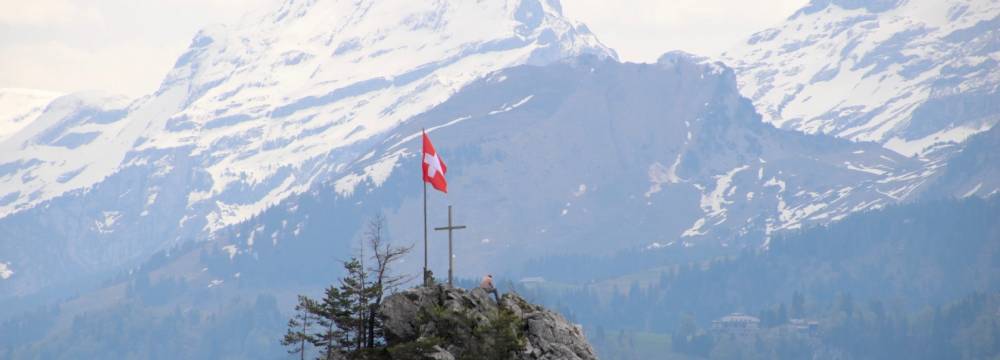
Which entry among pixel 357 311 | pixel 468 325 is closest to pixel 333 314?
pixel 357 311

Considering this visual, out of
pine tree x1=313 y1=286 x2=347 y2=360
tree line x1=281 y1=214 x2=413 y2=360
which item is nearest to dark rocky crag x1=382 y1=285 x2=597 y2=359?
tree line x1=281 y1=214 x2=413 y2=360

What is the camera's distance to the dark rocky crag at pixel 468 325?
8412cm

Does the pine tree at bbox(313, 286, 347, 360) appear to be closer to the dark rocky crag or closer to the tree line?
the tree line

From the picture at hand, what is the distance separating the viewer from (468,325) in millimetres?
85062

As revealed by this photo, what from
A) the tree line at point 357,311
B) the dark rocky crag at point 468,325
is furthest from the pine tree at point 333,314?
the dark rocky crag at point 468,325

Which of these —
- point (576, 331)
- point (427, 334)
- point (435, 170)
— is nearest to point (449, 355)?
point (427, 334)

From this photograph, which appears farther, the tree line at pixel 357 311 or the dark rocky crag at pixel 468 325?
the tree line at pixel 357 311

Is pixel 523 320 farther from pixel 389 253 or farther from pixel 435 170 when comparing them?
pixel 435 170

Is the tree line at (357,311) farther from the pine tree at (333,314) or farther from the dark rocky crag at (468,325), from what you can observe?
the dark rocky crag at (468,325)

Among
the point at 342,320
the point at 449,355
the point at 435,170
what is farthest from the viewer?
the point at 435,170

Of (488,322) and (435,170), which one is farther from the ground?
(435,170)

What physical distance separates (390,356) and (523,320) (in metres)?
6.02

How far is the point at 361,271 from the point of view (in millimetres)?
91875

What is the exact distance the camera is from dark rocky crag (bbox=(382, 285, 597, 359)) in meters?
84.1
